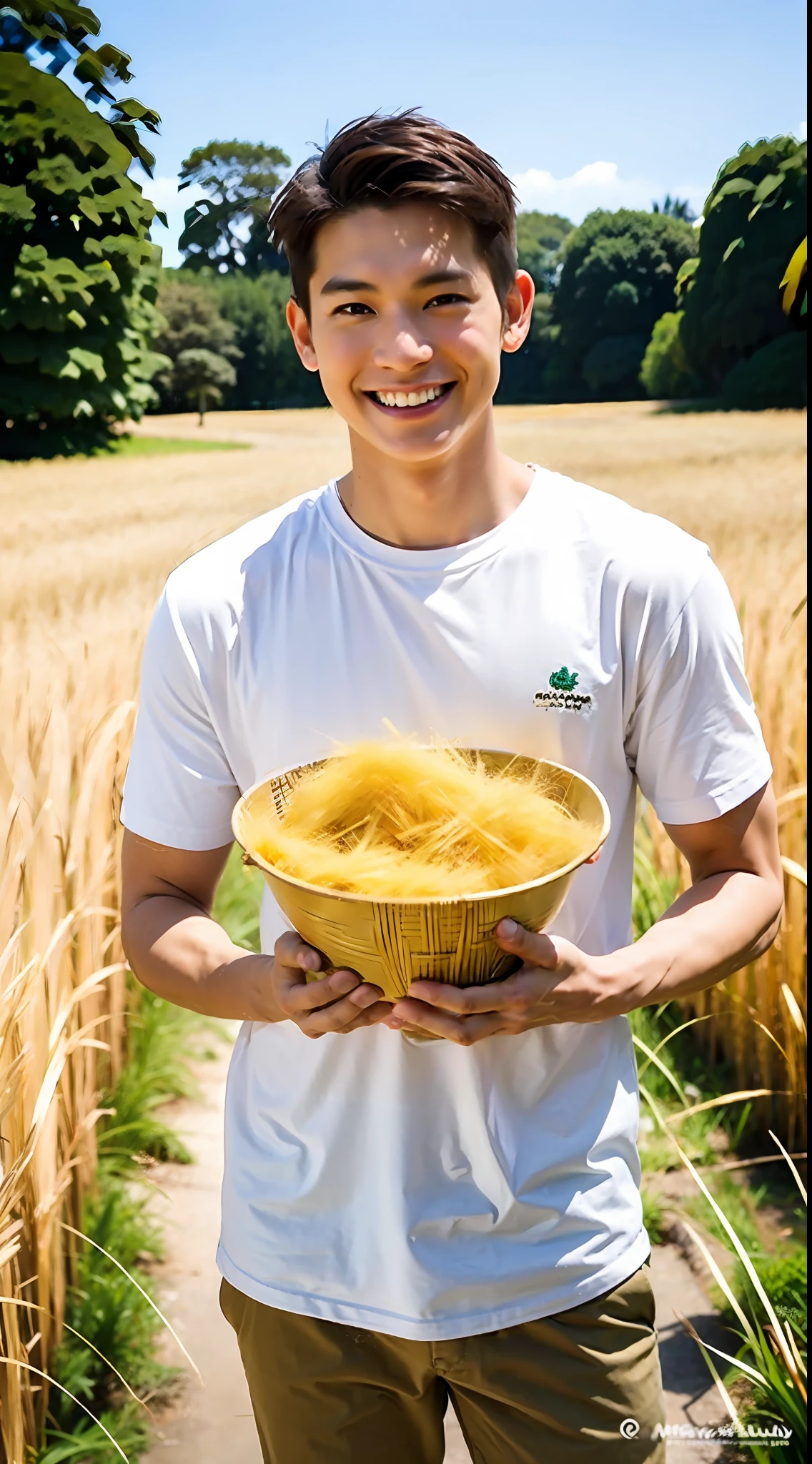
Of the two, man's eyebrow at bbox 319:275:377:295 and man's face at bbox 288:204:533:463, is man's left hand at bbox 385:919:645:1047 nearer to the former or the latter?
man's face at bbox 288:204:533:463

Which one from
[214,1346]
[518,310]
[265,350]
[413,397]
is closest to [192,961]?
[413,397]

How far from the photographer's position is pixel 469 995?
0.77m

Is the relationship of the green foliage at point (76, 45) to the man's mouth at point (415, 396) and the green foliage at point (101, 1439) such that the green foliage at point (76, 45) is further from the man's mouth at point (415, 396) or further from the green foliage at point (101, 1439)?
the green foliage at point (101, 1439)

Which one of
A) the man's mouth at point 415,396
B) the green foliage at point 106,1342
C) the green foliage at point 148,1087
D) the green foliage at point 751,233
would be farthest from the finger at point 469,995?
the green foliage at point 751,233

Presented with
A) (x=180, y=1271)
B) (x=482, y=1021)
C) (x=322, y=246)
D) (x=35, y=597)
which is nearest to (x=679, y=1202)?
(x=180, y=1271)

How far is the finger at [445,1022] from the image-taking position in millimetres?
787

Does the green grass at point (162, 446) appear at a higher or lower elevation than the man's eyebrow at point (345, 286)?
lower

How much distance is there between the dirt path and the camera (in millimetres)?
1583

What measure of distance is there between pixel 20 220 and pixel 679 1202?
6.60 feet

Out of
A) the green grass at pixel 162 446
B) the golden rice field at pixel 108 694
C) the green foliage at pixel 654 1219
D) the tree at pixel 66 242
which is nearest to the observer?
the golden rice field at pixel 108 694

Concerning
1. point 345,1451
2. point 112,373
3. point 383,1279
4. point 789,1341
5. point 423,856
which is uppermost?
point 112,373

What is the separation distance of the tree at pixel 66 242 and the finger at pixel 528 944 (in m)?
1.35

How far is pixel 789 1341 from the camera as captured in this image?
146 centimetres

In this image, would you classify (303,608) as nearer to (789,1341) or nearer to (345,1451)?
(345,1451)
